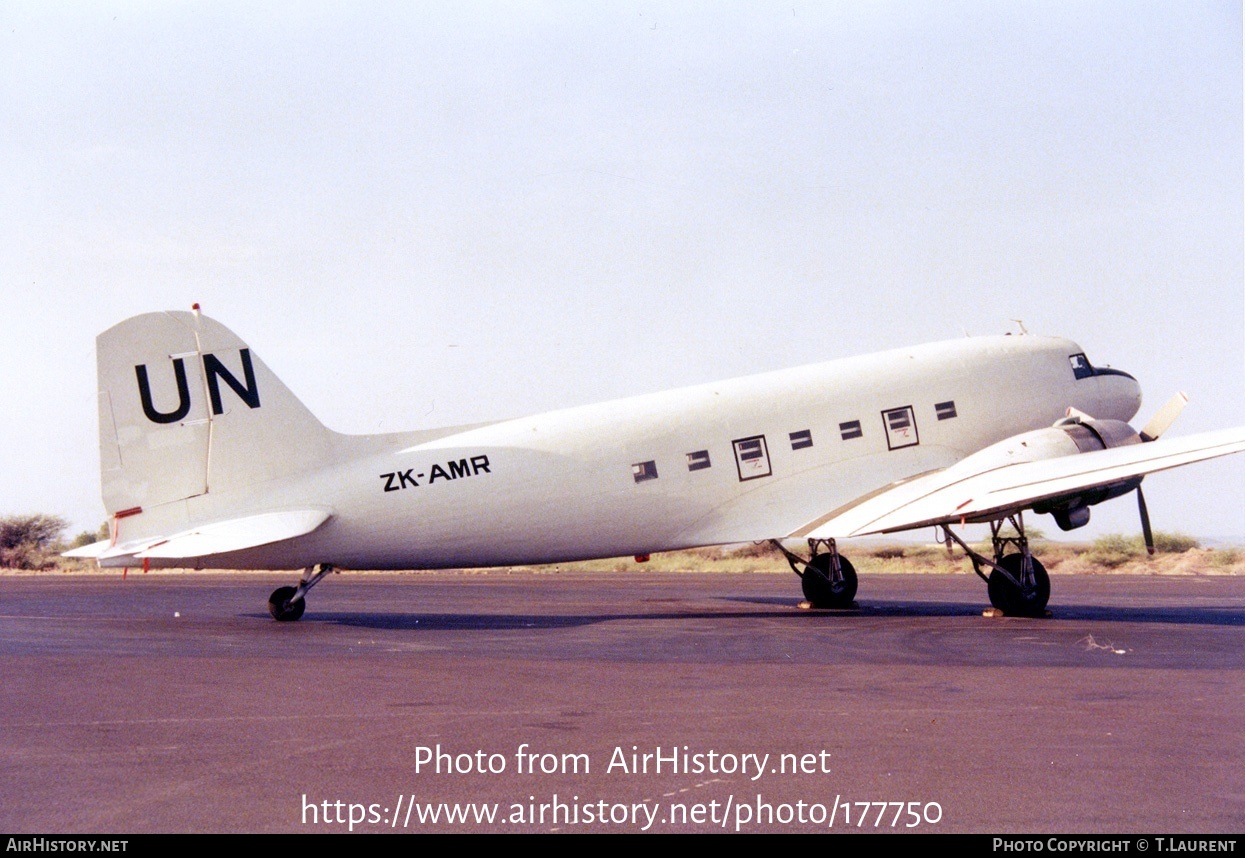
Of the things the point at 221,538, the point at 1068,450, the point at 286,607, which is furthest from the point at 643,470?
the point at 1068,450

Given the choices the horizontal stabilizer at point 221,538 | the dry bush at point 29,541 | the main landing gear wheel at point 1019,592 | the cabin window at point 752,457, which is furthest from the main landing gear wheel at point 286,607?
the dry bush at point 29,541

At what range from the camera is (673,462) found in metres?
20.8

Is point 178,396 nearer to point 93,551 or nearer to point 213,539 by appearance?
point 213,539

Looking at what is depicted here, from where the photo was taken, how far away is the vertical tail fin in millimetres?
18500

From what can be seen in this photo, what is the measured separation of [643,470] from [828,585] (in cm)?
494

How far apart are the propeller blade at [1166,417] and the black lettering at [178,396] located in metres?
16.9

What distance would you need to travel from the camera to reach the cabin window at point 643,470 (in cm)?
2047

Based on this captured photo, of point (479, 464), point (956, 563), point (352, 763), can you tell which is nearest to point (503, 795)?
point (352, 763)

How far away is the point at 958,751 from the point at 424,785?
12.3 feet

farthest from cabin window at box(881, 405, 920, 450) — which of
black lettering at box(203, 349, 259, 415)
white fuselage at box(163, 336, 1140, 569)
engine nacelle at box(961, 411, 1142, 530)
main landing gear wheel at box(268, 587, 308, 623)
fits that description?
black lettering at box(203, 349, 259, 415)

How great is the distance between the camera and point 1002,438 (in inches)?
886

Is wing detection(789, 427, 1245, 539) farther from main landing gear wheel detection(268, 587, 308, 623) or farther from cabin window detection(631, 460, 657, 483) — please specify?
main landing gear wheel detection(268, 587, 308, 623)

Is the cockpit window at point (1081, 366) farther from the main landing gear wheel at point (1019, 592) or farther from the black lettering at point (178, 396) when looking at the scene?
the black lettering at point (178, 396)
